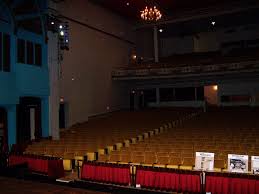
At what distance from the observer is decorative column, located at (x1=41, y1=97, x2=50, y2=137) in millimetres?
14984

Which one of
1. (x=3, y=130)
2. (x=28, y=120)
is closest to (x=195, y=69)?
(x=28, y=120)

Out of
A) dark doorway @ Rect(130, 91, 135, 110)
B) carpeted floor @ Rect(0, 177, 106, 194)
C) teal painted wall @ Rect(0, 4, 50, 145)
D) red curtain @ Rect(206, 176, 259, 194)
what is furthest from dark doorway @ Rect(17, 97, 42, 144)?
→ dark doorway @ Rect(130, 91, 135, 110)

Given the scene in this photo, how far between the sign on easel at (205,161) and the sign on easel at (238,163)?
410 millimetres

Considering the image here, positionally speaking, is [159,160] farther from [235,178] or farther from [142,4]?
[142,4]

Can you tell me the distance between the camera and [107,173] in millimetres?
7965

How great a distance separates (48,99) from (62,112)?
7.93 ft

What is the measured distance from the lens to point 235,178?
6.50 metres

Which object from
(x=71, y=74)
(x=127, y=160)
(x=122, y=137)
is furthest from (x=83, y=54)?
(x=127, y=160)

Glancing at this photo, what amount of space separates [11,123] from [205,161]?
9526 mm

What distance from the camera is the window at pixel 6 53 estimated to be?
12.9 m

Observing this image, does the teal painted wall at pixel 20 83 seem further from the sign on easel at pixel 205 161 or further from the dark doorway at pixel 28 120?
the sign on easel at pixel 205 161

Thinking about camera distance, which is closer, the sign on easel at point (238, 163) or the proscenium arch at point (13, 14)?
the sign on easel at point (238, 163)

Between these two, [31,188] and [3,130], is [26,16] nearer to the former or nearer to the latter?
[3,130]

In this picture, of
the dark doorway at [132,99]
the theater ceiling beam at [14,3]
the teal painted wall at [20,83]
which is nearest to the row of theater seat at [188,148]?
the teal painted wall at [20,83]
